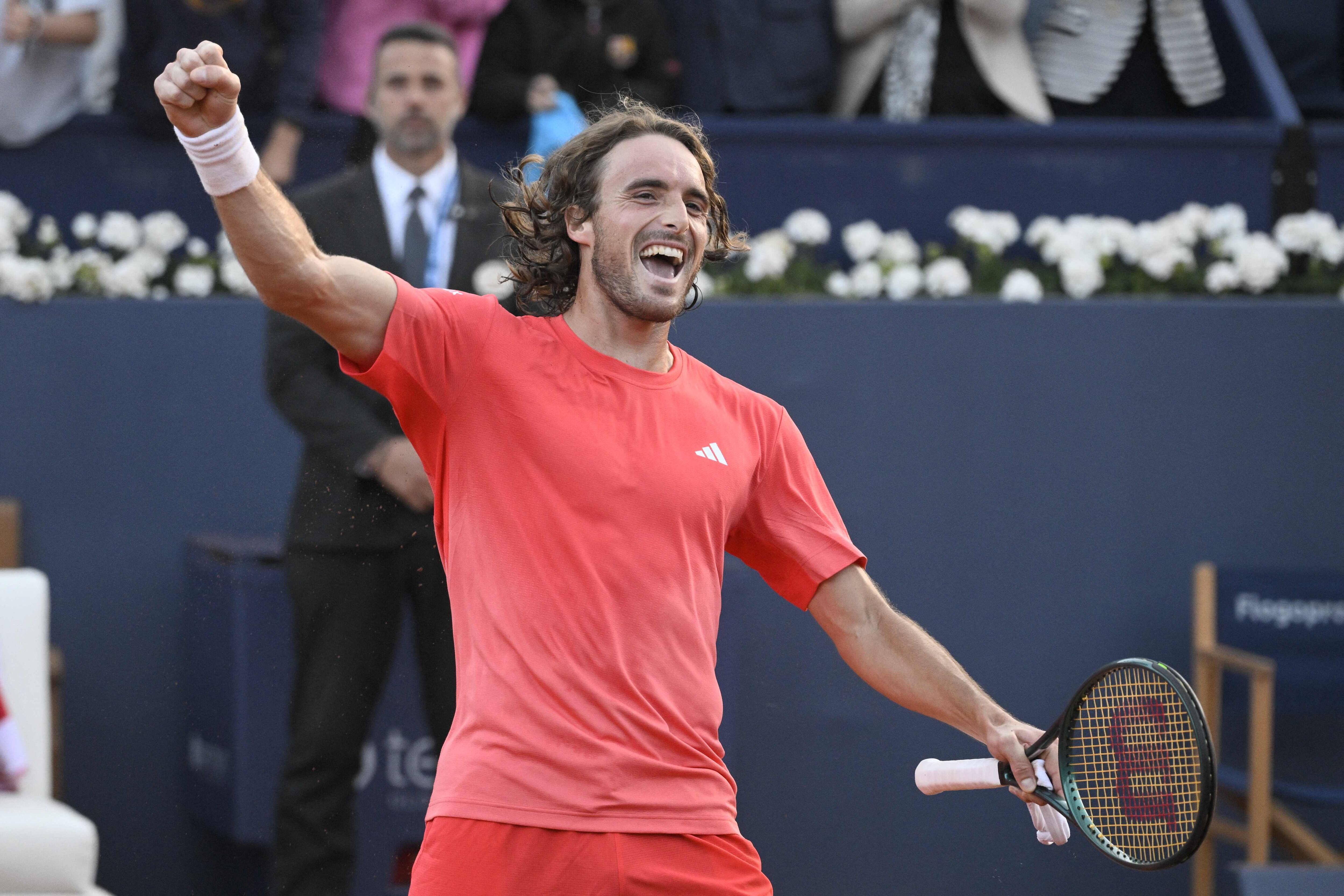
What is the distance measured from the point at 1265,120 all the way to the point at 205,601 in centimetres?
364

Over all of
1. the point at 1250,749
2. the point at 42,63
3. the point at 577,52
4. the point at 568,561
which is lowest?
the point at 1250,749

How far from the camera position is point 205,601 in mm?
4438

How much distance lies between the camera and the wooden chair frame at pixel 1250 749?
14.5 ft

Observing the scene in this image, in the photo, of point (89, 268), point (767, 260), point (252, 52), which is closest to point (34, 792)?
point (89, 268)

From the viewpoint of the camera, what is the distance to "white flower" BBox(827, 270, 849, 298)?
4.87 metres

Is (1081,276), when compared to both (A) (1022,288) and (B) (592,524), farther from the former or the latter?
(B) (592,524)

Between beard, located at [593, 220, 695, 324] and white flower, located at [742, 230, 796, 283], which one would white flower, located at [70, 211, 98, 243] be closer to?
white flower, located at [742, 230, 796, 283]

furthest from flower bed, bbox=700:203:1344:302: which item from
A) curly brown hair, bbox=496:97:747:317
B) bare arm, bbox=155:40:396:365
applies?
bare arm, bbox=155:40:396:365

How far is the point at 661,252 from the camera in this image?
2.45 meters

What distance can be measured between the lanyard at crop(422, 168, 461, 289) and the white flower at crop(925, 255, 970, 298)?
1.48 m

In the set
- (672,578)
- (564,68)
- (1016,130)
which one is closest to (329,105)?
(564,68)

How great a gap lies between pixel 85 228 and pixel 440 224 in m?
1.26

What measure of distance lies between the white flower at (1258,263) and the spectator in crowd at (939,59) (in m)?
0.80

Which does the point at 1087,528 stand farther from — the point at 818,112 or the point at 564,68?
the point at 564,68
